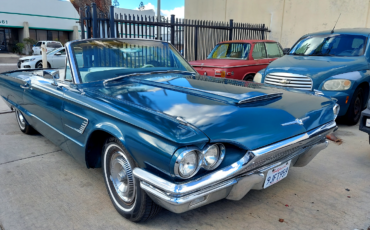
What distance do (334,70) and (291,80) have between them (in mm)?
698

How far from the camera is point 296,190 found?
293 centimetres

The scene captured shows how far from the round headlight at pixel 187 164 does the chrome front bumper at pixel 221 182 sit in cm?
6

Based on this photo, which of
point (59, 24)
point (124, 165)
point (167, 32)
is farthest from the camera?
point (59, 24)

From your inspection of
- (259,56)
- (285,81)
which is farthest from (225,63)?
(285,81)

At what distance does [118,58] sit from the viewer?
3.29 meters

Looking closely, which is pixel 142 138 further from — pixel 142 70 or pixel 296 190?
pixel 296 190

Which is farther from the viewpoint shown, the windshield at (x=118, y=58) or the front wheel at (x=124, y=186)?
the windshield at (x=118, y=58)

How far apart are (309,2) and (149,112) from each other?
11.1 meters

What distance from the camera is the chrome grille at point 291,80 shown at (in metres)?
4.98

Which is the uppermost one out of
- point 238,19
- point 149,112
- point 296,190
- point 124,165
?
point 238,19

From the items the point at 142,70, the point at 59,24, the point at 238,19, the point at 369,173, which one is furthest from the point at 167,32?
the point at 59,24

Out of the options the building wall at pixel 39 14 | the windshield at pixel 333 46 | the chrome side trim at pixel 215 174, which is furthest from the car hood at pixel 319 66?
the building wall at pixel 39 14

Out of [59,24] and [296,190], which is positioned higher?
[59,24]

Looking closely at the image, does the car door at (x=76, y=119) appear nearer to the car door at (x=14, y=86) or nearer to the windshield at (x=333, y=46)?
the car door at (x=14, y=86)
